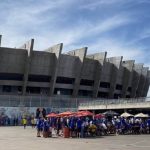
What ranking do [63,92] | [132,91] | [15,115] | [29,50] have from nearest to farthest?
[15,115] → [29,50] → [63,92] → [132,91]

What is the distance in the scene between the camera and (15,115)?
5316 centimetres

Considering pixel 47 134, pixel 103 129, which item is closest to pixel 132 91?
pixel 103 129

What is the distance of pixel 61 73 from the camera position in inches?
2896

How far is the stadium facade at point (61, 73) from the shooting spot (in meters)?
68.6

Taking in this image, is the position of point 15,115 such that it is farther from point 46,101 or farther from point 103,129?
point 103,129

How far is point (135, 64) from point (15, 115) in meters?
44.4

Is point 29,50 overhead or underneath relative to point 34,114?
overhead

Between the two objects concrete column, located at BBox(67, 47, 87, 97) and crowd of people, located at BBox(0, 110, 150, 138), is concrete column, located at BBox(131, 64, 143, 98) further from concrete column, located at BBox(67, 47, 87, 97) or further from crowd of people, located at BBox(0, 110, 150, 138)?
crowd of people, located at BBox(0, 110, 150, 138)

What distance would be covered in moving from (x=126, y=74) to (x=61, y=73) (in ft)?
56.0

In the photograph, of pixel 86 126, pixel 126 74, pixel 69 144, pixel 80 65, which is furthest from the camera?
pixel 126 74

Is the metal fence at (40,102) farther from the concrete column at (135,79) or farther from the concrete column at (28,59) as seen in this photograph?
the concrete column at (135,79)

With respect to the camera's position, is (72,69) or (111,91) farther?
(111,91)

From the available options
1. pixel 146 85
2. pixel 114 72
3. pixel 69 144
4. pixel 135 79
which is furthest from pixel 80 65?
pixel 69 144

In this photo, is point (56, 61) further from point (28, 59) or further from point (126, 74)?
point (126, 74)
